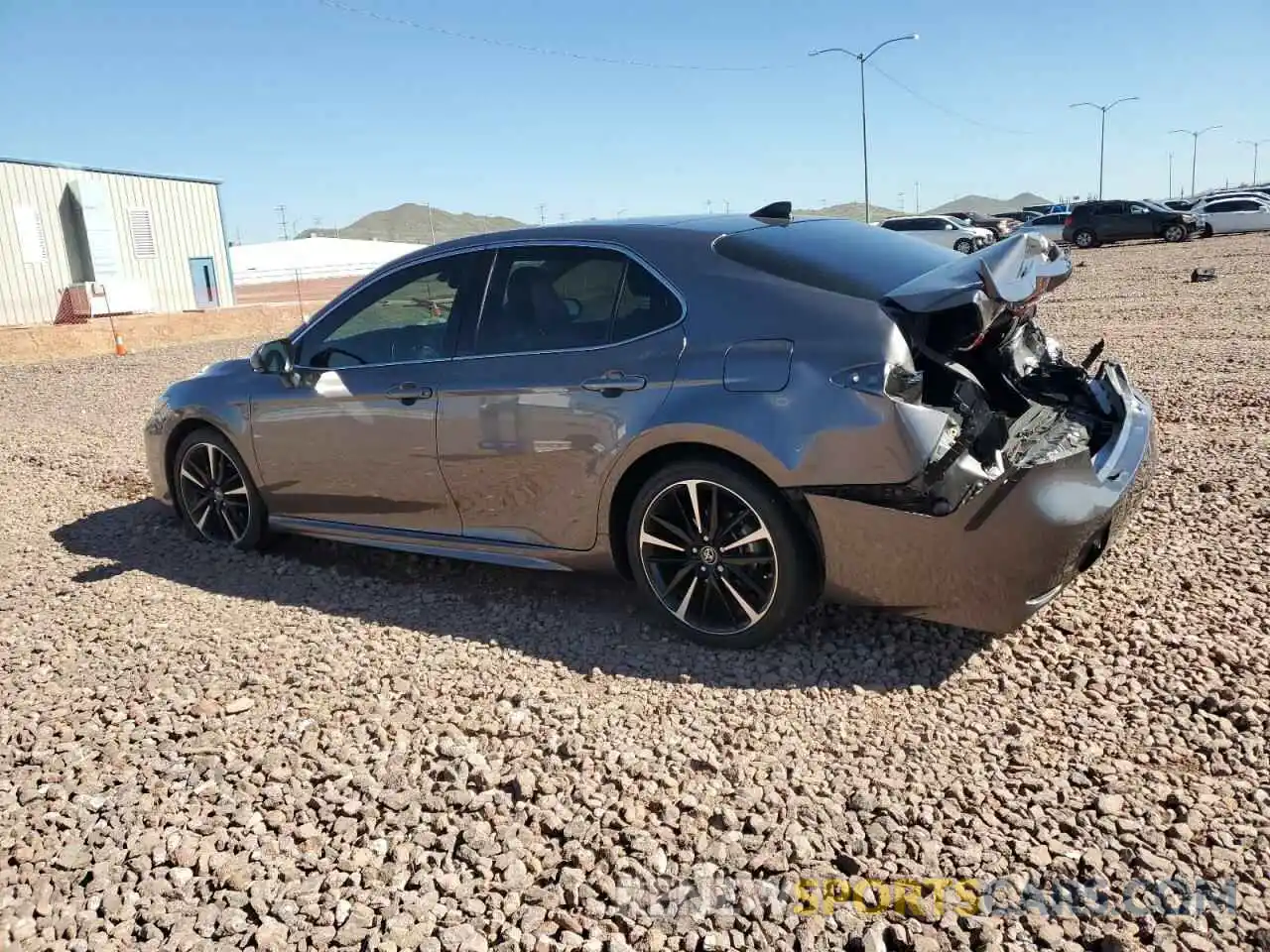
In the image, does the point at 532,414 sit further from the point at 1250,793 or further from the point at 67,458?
the point at 67,458

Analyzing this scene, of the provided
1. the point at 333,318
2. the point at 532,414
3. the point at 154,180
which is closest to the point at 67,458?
the point at 333,318

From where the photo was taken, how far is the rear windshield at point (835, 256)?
3787 mm

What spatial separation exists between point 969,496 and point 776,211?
1792mm

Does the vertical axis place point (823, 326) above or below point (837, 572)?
above

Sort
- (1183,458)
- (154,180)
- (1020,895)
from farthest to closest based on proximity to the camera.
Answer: (154,180) → (1183,458) → (1020,895)

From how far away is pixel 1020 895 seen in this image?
2.55 m

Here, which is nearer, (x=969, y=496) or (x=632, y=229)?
(x=969, y=496)

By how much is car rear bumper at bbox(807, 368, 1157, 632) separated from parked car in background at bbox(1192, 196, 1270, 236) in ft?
124

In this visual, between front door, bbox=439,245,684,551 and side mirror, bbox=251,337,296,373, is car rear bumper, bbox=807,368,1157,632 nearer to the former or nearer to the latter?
front door, bbox=439,245,684,551

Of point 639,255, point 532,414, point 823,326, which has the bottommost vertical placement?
point 532,414

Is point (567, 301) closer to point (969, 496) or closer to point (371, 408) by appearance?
point (371, 408)

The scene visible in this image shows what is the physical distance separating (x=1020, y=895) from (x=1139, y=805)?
558 millimetres

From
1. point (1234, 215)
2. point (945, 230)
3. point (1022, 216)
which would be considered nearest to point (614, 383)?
point (945, 230)

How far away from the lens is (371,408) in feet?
15.6
